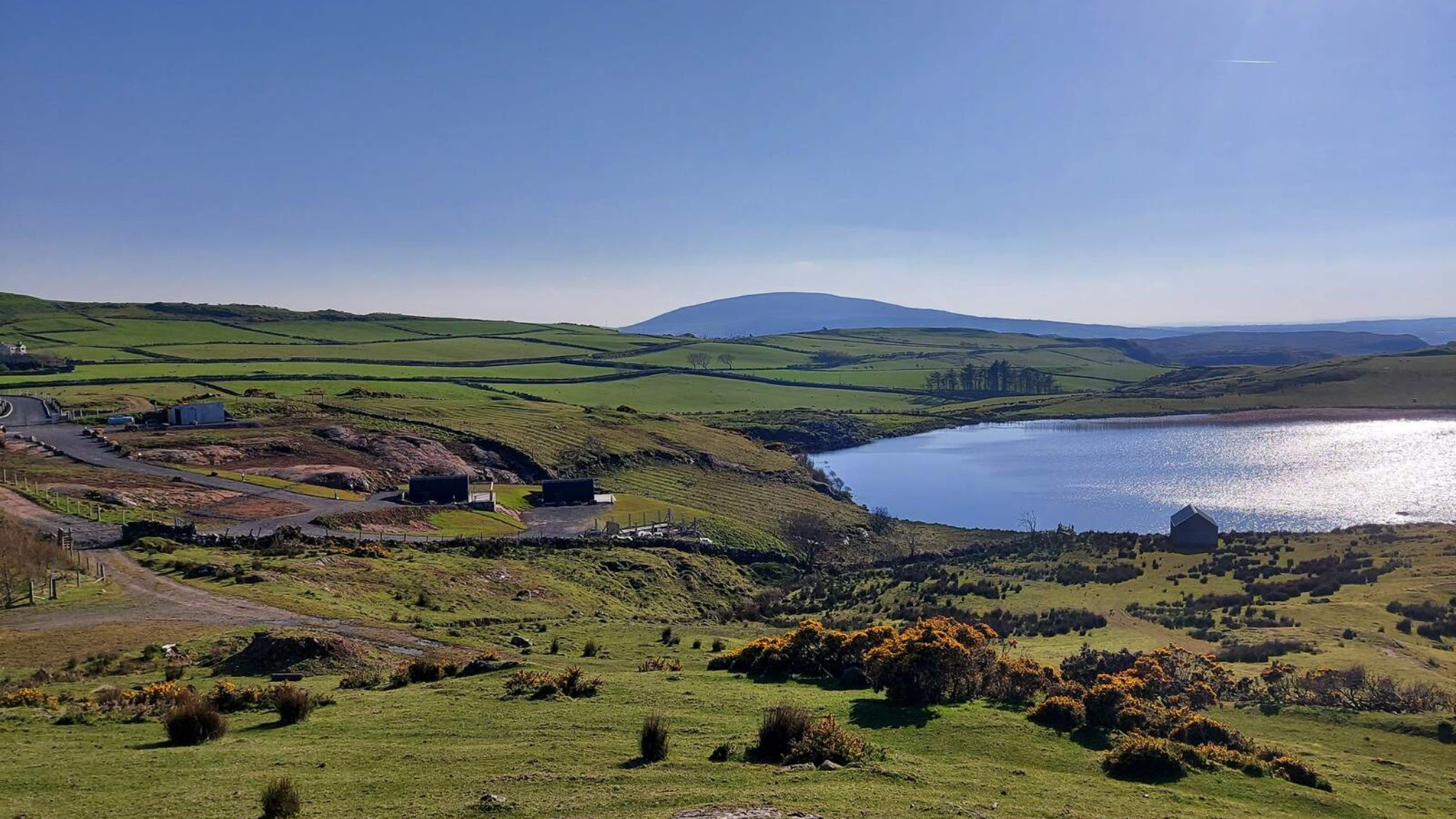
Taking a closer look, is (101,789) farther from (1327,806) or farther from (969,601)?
(969,601)

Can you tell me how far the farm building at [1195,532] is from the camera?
4972cm

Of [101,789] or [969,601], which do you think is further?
[969,601]

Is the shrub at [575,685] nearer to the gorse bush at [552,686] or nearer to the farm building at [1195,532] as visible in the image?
the gorse bush at [552,686]

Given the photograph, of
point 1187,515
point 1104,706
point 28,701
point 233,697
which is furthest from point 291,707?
point 1187,515

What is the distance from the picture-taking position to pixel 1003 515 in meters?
76.6

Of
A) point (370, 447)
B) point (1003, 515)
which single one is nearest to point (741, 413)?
point (1003, 515)

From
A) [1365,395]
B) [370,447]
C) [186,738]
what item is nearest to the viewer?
[186,738]

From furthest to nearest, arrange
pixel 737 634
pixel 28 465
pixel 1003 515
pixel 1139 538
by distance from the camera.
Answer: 1. pixel 1003 515
2. pixel 1139 538
3. pixel 28 465
4. pixel 737 634

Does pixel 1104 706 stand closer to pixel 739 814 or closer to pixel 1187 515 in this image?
pixel 739 814

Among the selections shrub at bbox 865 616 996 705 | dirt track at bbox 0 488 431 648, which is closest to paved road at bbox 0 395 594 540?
dirt track at bbox 0 488 431 648

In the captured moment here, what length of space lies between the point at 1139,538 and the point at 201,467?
58.1 meters

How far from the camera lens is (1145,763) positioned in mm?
13672

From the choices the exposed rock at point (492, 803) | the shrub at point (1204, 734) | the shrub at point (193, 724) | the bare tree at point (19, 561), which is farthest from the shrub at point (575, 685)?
the bare tree at point (19, 561)

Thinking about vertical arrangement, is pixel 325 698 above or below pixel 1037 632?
above
